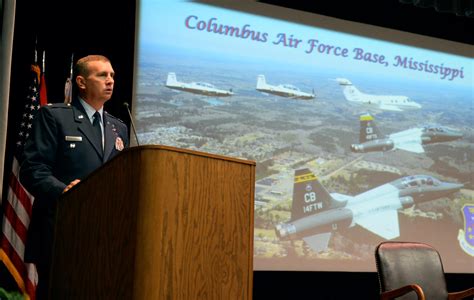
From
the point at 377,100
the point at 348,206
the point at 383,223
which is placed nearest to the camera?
the point at 348,206

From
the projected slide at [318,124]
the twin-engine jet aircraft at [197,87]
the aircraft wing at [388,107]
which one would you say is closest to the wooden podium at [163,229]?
the projected slide at [318,124]

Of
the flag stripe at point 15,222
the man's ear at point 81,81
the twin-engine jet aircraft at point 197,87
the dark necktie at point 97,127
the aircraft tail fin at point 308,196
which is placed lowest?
the flag stripe at point 15,222

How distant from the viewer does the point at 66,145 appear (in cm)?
251

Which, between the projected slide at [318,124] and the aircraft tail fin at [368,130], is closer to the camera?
the projected slide at [318,124]

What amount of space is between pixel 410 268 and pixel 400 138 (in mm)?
1864

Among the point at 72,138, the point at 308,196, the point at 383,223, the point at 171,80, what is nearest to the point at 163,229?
the point at 72,138

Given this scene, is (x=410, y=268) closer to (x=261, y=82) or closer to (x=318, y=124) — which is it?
(x=318, y=124)

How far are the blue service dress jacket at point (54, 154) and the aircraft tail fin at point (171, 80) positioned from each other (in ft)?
6.06

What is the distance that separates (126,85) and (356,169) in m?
1.95

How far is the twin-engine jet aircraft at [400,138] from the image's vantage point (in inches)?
199

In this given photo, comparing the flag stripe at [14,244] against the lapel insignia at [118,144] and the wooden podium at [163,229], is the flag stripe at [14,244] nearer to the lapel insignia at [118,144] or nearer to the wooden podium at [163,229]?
the lapel insignia at [118,144]

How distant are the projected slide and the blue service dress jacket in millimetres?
1689

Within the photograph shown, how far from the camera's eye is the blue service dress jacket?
2475 mm

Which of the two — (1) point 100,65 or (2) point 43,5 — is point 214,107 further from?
(1) point 100,65
